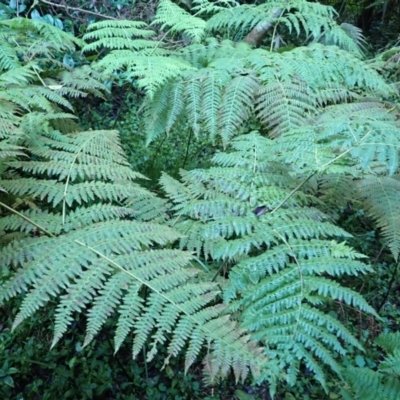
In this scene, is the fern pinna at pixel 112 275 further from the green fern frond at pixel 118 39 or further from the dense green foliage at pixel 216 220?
the green fern frond at pixel 118 39

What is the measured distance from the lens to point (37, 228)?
65.0 inches

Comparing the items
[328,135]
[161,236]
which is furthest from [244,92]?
[161,236]

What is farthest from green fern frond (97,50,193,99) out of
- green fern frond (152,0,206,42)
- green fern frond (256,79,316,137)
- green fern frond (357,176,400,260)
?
green fern frond (357,176,400,260)

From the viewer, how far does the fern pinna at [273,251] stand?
1263mm

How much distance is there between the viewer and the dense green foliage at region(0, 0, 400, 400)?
130cm

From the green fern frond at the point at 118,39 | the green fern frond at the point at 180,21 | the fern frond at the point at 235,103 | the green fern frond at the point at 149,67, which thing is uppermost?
the green fern frond at the point at 180,21

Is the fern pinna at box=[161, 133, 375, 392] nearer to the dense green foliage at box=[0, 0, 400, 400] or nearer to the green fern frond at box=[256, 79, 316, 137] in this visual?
the dense green foliage at box=[0, 0, 400, 400]

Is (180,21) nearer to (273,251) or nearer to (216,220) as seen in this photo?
(216,220)

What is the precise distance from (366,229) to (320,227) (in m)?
→ 1.55

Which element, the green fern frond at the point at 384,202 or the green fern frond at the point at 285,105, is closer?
the green fern frond at the point at 384,202

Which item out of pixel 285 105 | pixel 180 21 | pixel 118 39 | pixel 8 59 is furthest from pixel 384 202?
pixel 8 59

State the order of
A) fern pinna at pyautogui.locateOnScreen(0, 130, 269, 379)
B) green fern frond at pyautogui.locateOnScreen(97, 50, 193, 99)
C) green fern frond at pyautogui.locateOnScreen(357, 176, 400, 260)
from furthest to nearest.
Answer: green fern frond at pyautogui.locateOnScreen(97, 50, 193, 99) → green fern frond at pyautogui.locateOnScreen(357, 176, 400, 260) → fern pinna at pyautogui.locateOnScreen(0, 130, 269, 379)

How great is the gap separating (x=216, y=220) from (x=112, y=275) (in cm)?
46

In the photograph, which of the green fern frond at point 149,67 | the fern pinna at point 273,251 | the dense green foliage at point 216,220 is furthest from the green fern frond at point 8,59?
the fern pinna at point 273,251
